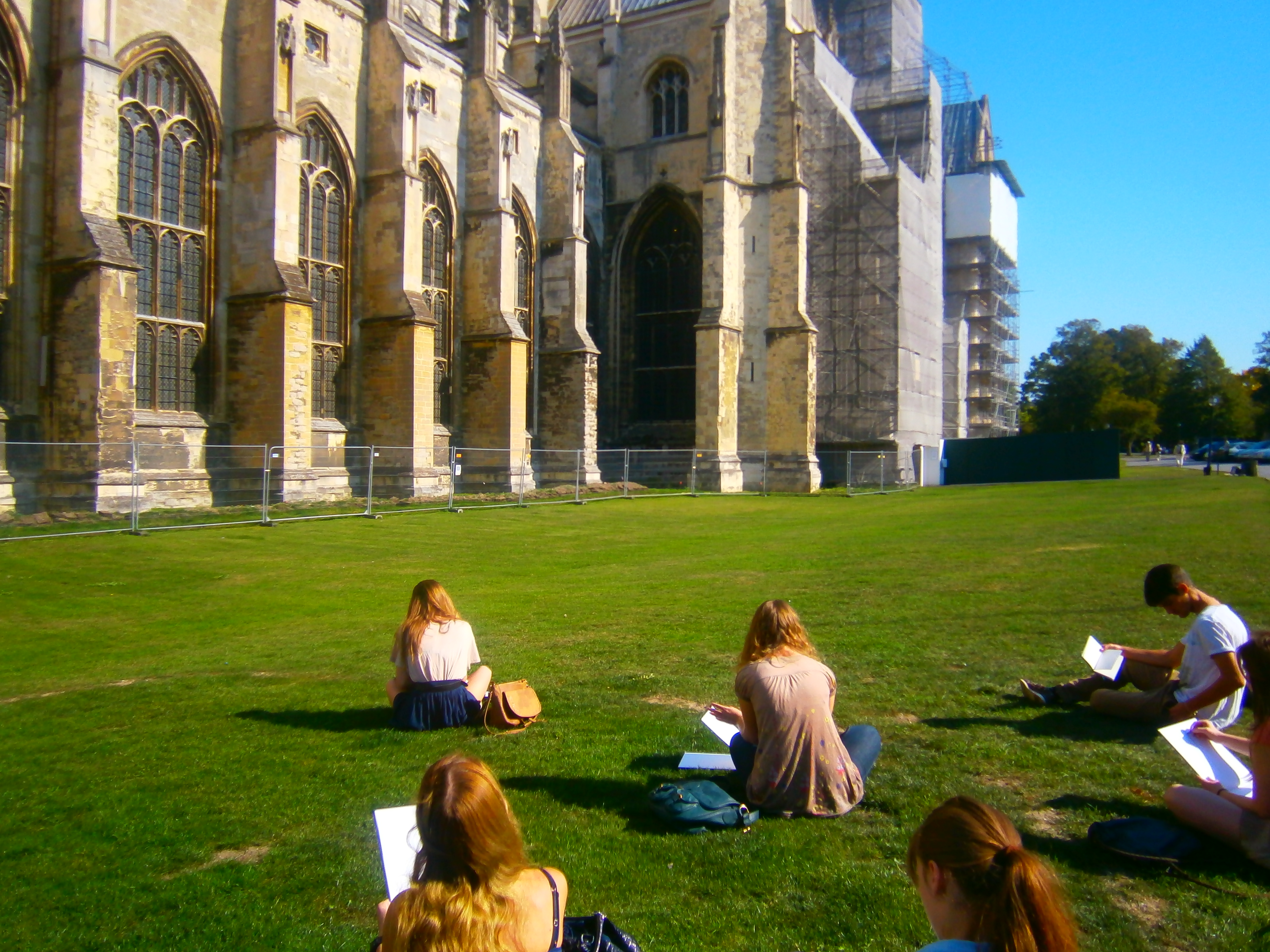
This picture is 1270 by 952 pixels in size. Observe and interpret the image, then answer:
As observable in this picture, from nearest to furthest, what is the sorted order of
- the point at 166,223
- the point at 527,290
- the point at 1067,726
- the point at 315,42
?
the point at 1067,726, the point at 166,223, the point at 315,42, the point at 527,290

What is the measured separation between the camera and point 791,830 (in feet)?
14.6

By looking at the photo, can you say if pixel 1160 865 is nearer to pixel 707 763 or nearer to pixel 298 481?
pixel 707 763

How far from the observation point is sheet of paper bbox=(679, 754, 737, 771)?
5219mm

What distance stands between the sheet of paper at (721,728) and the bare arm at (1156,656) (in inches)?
109

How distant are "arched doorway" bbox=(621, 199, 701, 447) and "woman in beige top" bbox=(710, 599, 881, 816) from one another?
27.8 meters

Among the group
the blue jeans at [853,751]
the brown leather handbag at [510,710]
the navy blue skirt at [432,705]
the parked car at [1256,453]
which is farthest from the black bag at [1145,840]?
the parked car at [1256,453]

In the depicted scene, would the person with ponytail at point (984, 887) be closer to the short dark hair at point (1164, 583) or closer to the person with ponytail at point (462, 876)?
the person with ponytail at point (462, 876)

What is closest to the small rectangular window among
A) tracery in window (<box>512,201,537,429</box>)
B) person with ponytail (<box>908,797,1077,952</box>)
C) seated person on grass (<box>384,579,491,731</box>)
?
tracery in window (<box>512,201,537,429</box>)

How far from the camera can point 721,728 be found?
5.24 m

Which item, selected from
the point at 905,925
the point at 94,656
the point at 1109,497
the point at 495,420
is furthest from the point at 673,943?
the point at 1109,497

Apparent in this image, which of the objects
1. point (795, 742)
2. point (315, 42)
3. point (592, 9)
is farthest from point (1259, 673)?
point (592, 9)

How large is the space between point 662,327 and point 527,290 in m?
5.49

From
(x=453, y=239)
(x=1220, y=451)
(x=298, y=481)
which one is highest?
(x=453, y=239)

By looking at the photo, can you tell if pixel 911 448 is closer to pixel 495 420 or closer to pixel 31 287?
pixel 495 420
